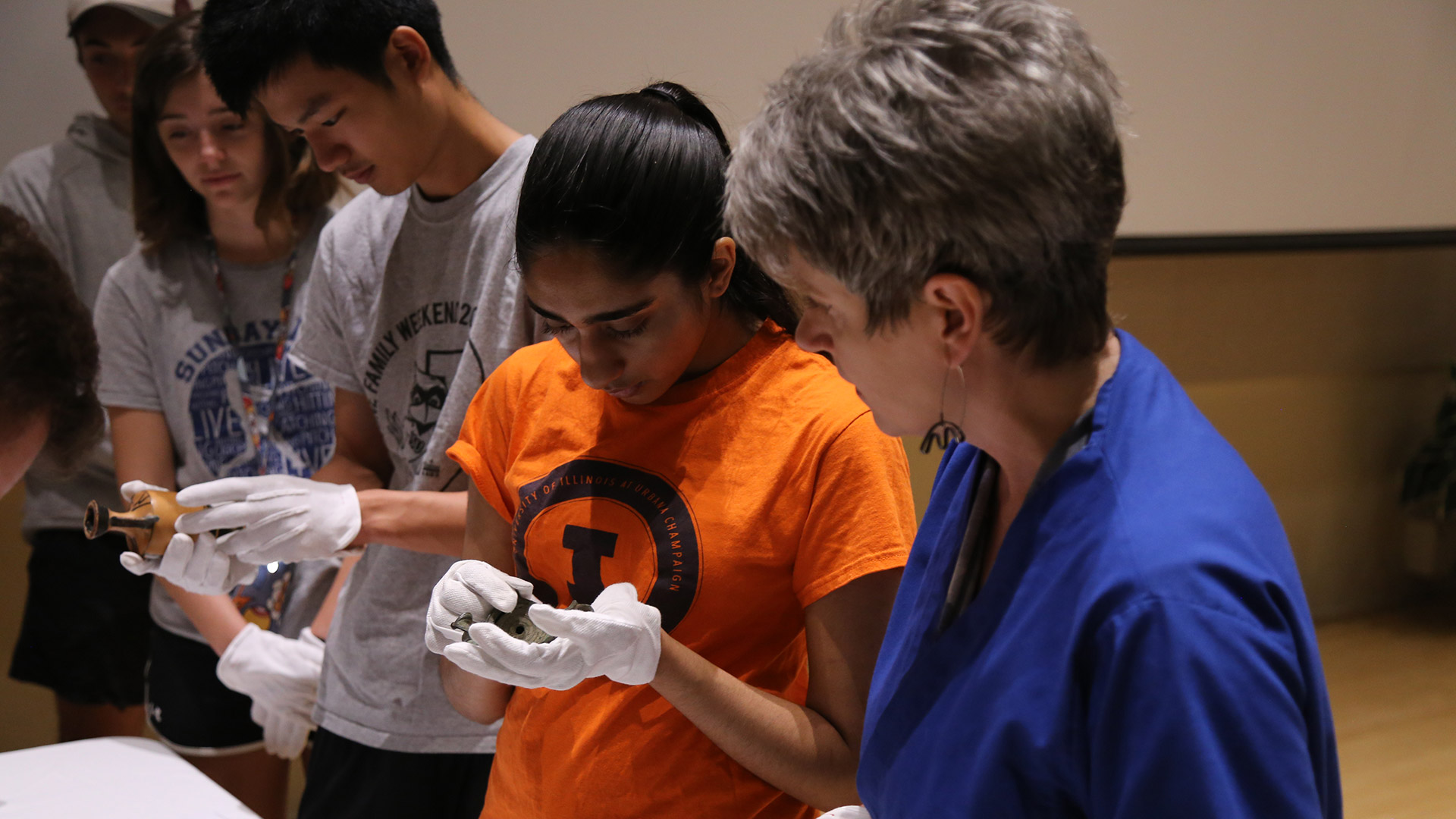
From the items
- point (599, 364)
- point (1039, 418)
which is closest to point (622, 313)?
point (599, 364)

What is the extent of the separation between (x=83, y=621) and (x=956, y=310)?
1986 millimetres

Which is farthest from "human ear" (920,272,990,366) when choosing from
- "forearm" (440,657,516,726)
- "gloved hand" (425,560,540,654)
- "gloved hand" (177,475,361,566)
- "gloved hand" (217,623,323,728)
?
"gloved hand" (217,623,323,728)

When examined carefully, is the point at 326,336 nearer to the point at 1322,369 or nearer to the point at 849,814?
the point at 849,814

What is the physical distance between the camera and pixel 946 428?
2.41ft

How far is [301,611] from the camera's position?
185 cm

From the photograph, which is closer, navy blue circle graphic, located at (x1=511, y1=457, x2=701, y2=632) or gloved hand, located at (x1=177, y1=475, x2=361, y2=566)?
navy blue circle graphic, located at (x1=511, y1=457, x2=701, y2=632)

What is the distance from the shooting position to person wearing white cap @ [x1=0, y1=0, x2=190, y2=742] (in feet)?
6.67

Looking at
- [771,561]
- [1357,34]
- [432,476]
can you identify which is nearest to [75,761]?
[432,476]

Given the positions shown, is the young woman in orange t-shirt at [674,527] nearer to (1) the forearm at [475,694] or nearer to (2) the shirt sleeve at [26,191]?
(1) the forearm at [475,694]

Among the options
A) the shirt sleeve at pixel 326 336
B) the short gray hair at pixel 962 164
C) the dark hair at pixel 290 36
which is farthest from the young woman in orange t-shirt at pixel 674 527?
the shirt sleeve at pixel 326 336

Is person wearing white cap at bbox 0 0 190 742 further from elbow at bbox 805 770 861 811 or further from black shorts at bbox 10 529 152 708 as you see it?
elbow at bbox 805 770 861 811

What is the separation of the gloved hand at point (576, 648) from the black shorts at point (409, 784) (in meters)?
0.55

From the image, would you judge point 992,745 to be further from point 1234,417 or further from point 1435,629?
point 1435,629

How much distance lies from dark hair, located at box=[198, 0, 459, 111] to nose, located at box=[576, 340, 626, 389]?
0.58 m
